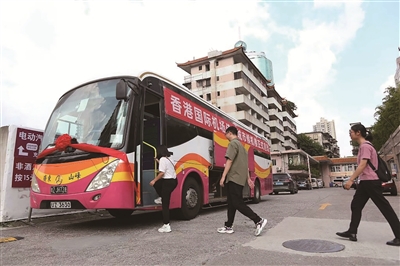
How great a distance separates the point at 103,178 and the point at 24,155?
3.70 meters

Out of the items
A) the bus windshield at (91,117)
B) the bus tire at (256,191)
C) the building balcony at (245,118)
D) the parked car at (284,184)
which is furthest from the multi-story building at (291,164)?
the bus windshield at (91,117)

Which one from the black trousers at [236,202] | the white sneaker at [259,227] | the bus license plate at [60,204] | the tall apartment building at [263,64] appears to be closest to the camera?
the white sneaker at [259,227]

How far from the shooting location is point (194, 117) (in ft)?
27.0

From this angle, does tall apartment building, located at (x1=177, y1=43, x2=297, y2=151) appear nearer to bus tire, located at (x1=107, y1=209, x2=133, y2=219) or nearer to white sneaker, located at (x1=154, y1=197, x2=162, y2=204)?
bus tire, located at (x1=107, y1=209, x2=133, y2=219)

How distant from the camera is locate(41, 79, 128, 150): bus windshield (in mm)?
5770

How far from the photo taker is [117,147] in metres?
5.64

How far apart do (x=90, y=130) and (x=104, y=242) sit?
212 centimetres

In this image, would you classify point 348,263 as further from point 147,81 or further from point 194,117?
point 194,117

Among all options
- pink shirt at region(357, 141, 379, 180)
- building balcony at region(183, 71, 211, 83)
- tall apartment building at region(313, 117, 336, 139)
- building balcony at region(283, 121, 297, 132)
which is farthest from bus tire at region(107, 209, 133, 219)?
tall apartment building at region(313, 117, 336, 139)

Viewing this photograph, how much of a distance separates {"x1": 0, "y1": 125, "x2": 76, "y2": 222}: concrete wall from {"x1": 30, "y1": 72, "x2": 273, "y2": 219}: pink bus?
67.0 inches

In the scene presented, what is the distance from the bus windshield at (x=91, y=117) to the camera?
5770 millimetres

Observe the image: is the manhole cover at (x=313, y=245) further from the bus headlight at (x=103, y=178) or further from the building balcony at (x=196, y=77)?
the building balcony at (x=196, y=77)

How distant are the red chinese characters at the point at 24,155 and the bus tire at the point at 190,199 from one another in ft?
13.4

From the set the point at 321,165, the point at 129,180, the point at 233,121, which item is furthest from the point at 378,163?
the point at 321,165
